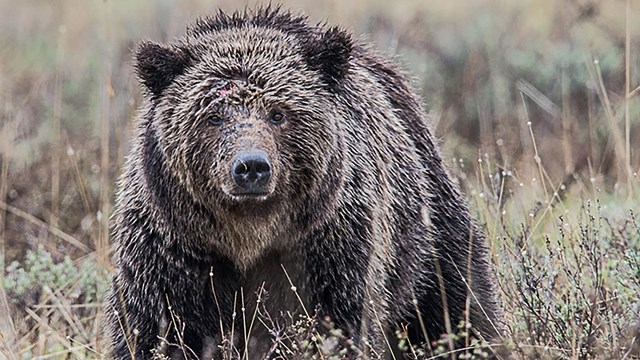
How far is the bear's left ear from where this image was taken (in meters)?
5.23

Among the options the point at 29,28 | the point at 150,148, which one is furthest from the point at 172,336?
the point at 29,28

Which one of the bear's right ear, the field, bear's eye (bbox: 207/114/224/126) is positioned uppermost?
the bear's right ear

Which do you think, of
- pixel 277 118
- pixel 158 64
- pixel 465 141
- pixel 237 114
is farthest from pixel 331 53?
pixel 465 141

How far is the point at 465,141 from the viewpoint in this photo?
1051 centimetres

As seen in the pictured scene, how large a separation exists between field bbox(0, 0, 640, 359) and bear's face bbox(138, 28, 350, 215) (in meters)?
0.80

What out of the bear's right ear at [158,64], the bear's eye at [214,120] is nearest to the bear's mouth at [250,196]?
the bear's eye at [214,120]

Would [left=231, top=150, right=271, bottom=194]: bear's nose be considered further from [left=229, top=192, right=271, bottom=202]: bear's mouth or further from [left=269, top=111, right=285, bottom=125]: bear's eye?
[left=269, top=111, right=285, bottom=125]: bear's eye

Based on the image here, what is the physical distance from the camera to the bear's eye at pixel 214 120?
4.99 meters

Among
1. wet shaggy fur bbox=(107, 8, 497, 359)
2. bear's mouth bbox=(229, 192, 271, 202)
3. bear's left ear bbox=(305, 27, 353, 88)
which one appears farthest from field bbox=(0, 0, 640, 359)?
bear's left ear bbox=(305, 27, 353, 88)

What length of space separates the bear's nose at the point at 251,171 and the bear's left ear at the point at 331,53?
679mm

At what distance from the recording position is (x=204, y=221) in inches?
201

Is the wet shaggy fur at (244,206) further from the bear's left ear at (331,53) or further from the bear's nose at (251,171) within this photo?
the bear's nose at (251,171)

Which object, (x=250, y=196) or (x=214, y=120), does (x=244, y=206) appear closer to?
(x=250, y=196)

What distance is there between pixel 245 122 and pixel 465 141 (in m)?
5.81
